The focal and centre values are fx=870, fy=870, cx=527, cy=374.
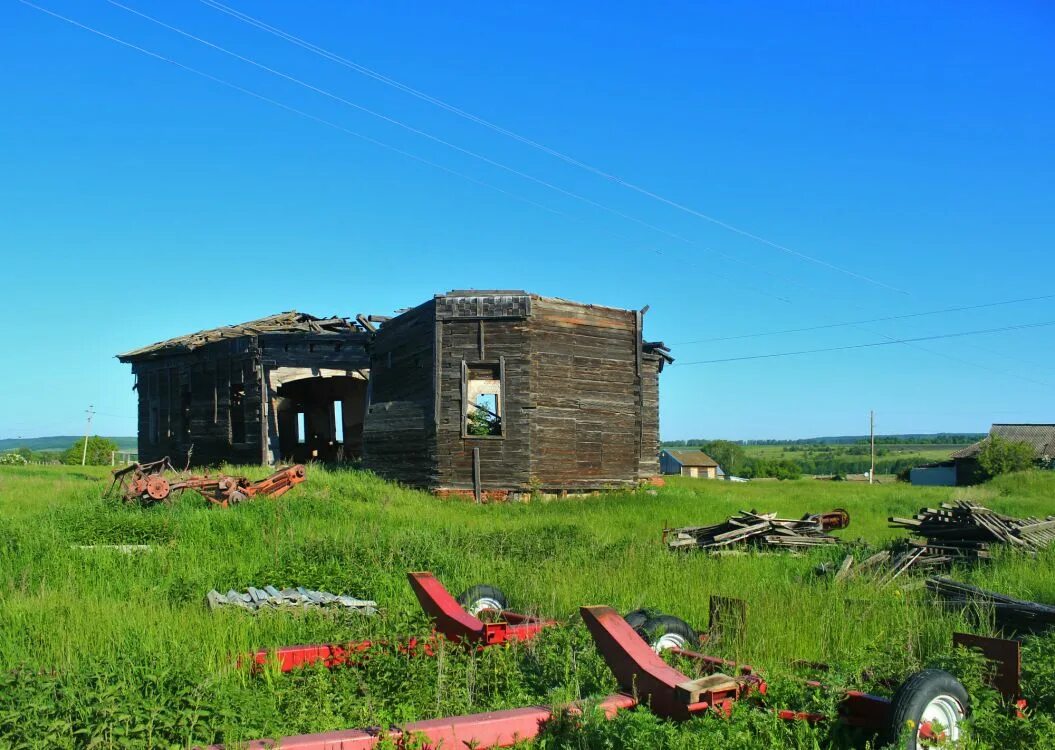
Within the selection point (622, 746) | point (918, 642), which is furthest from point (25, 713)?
point (918, 642)

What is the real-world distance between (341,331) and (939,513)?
62.4 ft

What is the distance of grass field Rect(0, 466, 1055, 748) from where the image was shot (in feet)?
14.4

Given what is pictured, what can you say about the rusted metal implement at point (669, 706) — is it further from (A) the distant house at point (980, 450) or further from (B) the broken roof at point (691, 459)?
(B) the broken roof at point (691, 459)

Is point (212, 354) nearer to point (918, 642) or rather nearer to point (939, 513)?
point (939, 513)

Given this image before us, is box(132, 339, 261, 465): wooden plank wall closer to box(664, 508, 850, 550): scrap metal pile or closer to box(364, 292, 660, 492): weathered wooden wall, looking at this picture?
box(364, 292, 660, 492): weathered wooden wall

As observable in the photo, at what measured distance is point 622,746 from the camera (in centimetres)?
425

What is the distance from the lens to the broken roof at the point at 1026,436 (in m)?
60.4

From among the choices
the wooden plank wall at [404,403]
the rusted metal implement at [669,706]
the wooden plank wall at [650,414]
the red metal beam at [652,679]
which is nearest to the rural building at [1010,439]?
the wooden plank wall at [650,414]

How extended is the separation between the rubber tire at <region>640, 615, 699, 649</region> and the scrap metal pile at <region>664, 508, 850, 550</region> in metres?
7.60

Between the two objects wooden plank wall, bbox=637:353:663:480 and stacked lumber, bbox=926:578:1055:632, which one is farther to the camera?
wooden plank wall, bbox=637:353:663:480

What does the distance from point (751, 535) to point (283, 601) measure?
9.07m

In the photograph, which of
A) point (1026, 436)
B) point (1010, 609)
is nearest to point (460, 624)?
point (1010, 609)

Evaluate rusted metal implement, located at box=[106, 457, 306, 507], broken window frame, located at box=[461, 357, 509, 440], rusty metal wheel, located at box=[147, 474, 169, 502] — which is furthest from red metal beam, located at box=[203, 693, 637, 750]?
broken window frame, located at box=[461, 357, 509, 440]

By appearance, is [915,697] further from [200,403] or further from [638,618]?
[200,403]
